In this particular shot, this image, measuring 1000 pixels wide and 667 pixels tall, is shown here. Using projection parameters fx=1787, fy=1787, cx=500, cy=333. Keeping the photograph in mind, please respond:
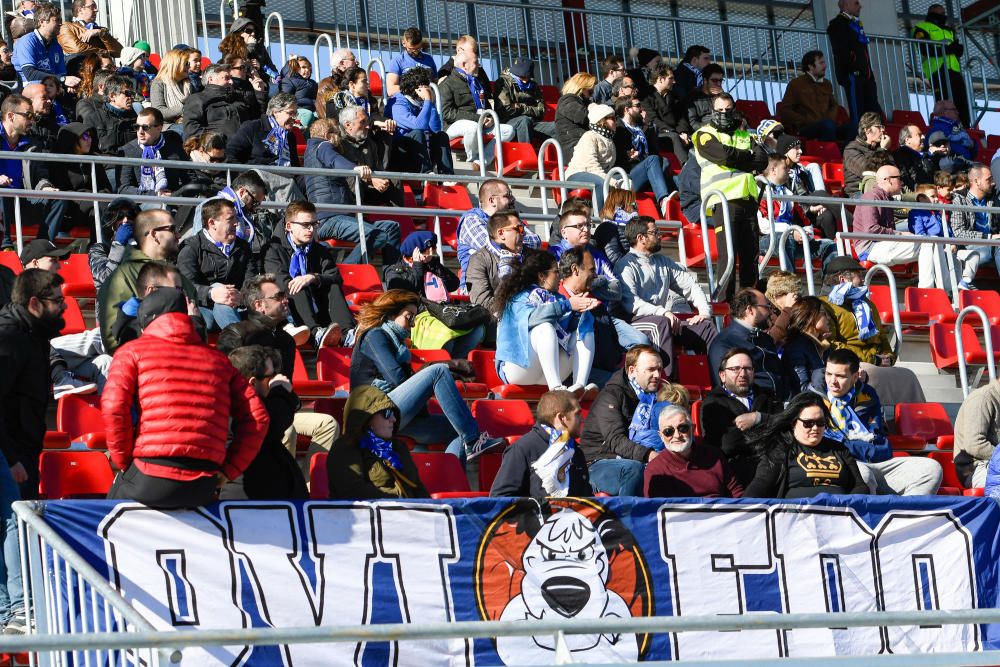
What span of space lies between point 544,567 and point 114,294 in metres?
2.63

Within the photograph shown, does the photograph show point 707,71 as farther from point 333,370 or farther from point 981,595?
point 981,595

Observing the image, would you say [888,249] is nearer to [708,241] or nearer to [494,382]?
[708,241]

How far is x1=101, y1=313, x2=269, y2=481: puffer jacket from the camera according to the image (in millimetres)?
7051

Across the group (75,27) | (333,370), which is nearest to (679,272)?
(333,370)

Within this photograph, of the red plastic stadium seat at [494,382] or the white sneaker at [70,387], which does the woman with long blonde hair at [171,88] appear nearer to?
the red plastic stadium seat at [494,382]

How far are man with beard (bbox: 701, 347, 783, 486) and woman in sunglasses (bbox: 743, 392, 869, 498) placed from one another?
9 cm

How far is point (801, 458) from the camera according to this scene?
8.99m

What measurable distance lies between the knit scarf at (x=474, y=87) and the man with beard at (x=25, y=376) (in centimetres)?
735

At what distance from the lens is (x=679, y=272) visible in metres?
11.4

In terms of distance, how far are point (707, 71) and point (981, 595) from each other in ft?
29.0

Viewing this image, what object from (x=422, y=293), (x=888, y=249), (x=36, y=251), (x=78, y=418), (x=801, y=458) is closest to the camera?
(x=78, y=418)

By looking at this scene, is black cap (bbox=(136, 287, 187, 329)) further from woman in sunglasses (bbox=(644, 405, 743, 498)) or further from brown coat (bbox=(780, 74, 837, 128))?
brown coat (bbox=(780, 74, 837, 128))

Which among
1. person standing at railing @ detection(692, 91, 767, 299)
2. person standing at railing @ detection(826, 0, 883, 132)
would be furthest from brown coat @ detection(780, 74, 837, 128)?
person standing at railing @ detection(692, 91, 767, 299)

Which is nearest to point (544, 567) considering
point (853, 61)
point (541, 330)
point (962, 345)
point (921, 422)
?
point (541, 330)
